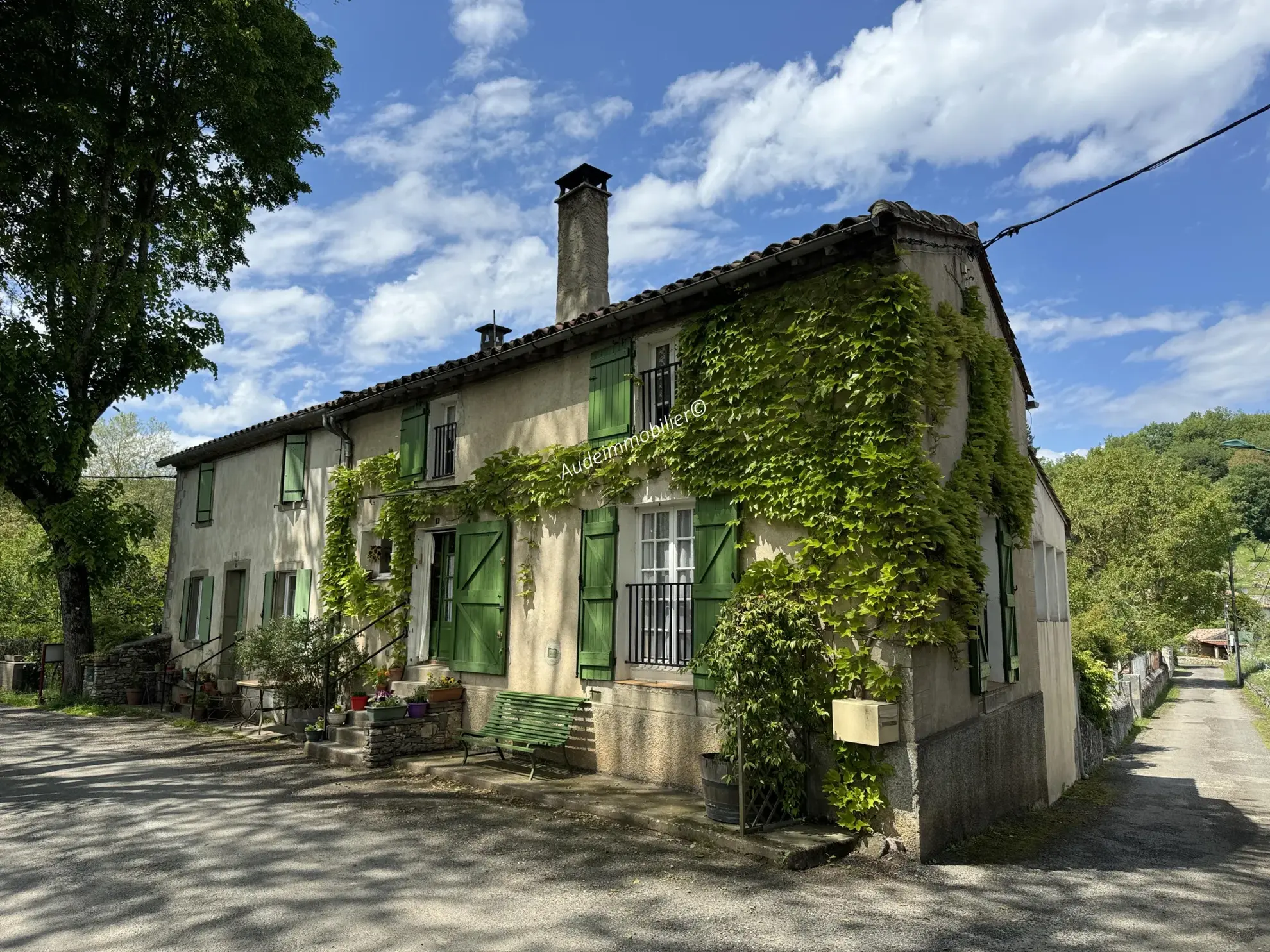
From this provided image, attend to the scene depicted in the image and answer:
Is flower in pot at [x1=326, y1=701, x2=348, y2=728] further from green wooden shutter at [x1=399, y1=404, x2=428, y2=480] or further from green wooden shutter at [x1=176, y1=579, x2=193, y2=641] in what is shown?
green wooden shutter at [x1=176, y1=579, x2=193, y2=641]

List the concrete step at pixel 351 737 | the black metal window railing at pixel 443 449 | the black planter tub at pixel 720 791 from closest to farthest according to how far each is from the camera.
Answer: the black planter tub at pixel 720 791, the concrete step at pixel 351 737, the black metal window railing at pixel 443 449

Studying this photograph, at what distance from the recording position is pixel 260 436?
14.7m

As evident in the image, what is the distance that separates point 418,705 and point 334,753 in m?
1.14

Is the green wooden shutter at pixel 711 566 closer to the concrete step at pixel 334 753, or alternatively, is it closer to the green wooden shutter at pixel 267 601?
the concrete step at pixel 334 753

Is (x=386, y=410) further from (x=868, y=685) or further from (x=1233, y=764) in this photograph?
(x=1233, y=764)

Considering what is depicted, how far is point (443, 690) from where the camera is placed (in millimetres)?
9914

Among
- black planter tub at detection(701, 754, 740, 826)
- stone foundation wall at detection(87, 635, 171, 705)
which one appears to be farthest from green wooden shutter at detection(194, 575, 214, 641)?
black planter tub at detection(701, 754, 740, 826)

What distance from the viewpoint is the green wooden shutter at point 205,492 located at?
16.4 metres

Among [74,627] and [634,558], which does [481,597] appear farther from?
[74,627]

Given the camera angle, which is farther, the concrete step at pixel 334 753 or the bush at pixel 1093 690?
the bush at pixel 1093 690

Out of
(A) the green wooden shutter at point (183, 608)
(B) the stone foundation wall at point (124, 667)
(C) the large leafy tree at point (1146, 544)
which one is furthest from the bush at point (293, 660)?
(C) the large leafy tree at point (1146, 544)

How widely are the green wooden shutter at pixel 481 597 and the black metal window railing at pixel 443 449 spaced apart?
1.25 metres

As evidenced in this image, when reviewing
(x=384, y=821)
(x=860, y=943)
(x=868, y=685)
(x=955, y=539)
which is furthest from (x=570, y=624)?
(x=860, y=943)

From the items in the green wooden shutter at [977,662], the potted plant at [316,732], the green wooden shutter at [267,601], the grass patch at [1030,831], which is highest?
the green wooden shutter at [267,601]
